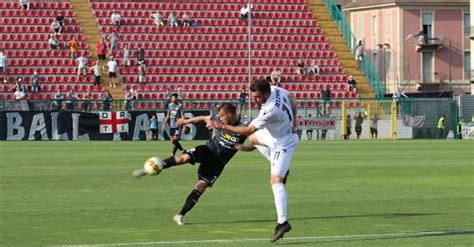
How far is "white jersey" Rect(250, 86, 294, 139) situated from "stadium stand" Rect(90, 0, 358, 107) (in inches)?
1878

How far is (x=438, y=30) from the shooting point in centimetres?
11588

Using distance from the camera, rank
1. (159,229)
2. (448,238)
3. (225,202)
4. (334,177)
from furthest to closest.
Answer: (334,177)
(225,202)
(159,229)
(448,238)

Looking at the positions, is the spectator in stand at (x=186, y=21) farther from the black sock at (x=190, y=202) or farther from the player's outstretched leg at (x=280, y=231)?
the player's outstretched leg at (x=280, y=231)

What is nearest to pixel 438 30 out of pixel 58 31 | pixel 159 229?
pixel 58 31

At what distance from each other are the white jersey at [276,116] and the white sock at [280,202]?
0.74 m

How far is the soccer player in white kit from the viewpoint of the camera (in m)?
15.2

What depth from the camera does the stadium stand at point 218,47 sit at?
64750 mm

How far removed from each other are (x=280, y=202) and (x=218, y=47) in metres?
52.0

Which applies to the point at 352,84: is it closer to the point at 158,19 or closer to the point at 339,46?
the point at 339,46

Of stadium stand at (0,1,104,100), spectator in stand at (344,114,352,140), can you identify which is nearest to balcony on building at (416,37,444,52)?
stadium stand at (0,1,104,100)

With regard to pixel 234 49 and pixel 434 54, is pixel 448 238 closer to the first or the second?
Answer: pixel 234 49

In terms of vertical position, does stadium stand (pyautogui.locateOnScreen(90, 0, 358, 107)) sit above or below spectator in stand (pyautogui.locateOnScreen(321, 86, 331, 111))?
above

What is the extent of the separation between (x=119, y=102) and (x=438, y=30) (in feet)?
208

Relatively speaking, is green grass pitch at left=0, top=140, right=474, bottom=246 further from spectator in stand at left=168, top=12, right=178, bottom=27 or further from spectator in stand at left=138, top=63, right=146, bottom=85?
spectator in stand at left=168, top=12, right=178, bottom=27
